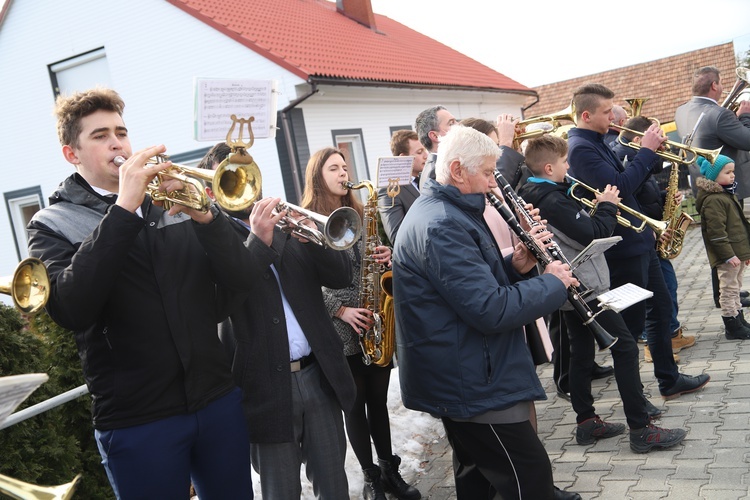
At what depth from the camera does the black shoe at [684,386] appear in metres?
4.91

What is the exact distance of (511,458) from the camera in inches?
114

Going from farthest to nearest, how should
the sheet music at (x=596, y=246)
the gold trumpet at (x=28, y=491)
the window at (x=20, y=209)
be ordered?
the window at (x=20, y=209) → the sheet music at (x=596, y=246) → the gold trumpet at (x=28, y=491)

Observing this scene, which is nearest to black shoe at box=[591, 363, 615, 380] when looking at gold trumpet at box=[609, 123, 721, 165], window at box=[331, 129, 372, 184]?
gold trumpet at box=[609, 123, 721, 165]


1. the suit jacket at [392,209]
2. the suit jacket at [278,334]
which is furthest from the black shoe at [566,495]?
the suit jacket at [392,209]

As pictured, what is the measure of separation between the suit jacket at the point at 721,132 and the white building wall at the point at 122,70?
24.2 ft

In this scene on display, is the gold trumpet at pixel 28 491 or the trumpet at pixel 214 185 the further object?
the trumpet at pixel 214 185

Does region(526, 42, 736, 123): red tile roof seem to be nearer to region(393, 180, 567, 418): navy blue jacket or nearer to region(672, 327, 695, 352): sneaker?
region(672, 327, 695, 352): sneaker

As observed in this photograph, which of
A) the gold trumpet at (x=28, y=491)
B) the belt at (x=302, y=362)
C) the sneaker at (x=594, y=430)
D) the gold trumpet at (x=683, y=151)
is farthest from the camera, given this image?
the gold trumpet at (x=683, y=151)

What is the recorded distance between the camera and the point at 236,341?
123 inches

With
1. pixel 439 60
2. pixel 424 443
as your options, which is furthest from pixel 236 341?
pixel 439 60

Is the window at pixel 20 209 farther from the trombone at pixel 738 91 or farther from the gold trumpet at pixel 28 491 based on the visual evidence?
the gold trumpet at pixel 28 491

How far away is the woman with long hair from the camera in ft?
13.0

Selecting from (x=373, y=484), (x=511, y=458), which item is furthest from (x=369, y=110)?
(x=511, y=458)

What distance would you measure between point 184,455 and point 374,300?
1660 mm
